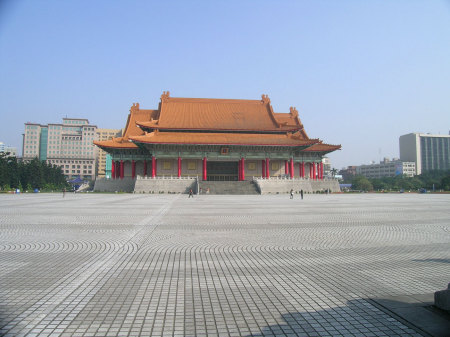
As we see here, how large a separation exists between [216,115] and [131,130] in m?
14.6

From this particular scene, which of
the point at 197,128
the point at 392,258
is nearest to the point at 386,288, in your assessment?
the point at 392,258

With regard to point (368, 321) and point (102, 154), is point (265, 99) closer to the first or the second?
point (368, 321)

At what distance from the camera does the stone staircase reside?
37.8 metres

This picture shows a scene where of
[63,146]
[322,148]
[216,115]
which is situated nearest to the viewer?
[322,148]

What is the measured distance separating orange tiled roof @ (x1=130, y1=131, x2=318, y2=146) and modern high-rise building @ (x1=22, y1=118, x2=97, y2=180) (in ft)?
302

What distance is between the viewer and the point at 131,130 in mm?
50094

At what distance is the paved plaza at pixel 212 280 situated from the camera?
341cm

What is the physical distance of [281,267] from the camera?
5605 mm

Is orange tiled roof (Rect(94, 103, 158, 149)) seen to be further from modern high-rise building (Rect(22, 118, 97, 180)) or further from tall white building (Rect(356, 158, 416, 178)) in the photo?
tall white building (Rect(356, 158, 416, 178))

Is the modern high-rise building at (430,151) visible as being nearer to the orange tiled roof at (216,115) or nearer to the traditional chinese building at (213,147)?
the traditional chinese building at (213,147)

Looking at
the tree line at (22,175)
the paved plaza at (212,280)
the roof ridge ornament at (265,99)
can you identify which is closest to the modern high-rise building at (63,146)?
the tree line at (22,175)

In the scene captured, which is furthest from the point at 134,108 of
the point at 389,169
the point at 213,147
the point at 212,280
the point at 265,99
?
the point at 389,169

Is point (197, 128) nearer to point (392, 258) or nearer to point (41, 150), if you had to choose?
point (392, 258)

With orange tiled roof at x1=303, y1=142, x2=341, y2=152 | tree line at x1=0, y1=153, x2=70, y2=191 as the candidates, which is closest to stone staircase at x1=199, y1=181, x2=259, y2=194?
orange tiled roof at x1=303, y1=142, x2=341, y2=152
